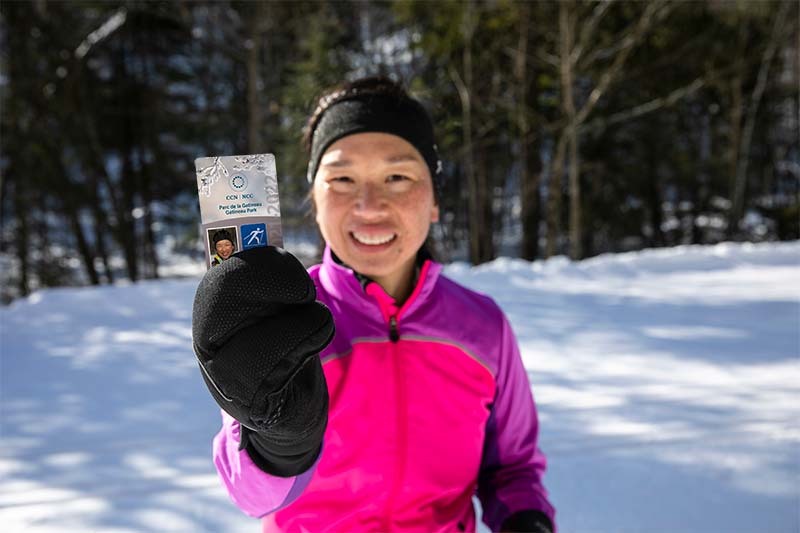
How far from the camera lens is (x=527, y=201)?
42.2ft

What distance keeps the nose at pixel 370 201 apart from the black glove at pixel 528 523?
784mm

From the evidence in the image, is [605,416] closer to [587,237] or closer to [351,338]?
[351,338]

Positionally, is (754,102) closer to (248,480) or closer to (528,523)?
(528,523)

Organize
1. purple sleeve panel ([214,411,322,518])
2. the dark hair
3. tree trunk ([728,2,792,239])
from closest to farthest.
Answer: purple sleeve panel ([214,411,322,518]), the dark hair, tree trunk ([728,2,792,239])

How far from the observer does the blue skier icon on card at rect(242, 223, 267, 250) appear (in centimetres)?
78

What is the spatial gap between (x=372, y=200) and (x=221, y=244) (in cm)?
41

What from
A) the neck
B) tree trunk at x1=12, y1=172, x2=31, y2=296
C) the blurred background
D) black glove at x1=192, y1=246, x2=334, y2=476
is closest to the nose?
the neck

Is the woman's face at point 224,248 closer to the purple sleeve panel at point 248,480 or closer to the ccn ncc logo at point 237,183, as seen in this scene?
the ccn ncc logo at point 237,183

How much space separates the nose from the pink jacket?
17 centimetres

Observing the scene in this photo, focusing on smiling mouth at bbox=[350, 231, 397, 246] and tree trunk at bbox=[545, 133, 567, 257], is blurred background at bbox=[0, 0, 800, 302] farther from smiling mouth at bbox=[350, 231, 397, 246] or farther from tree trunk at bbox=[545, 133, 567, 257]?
smiling mouth at bbox=[350, 231, 397, 246]

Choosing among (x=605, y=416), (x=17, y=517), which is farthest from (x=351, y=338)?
(x=605, y=416)

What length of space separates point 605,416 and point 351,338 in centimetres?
174

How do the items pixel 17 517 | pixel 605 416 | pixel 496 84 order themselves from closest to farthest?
pixel 17 517, pixel 605 416, pixel 496 84

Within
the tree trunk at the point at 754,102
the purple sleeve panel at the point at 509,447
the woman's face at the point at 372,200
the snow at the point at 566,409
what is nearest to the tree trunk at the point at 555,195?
the tree trunk at the point at 754,102
